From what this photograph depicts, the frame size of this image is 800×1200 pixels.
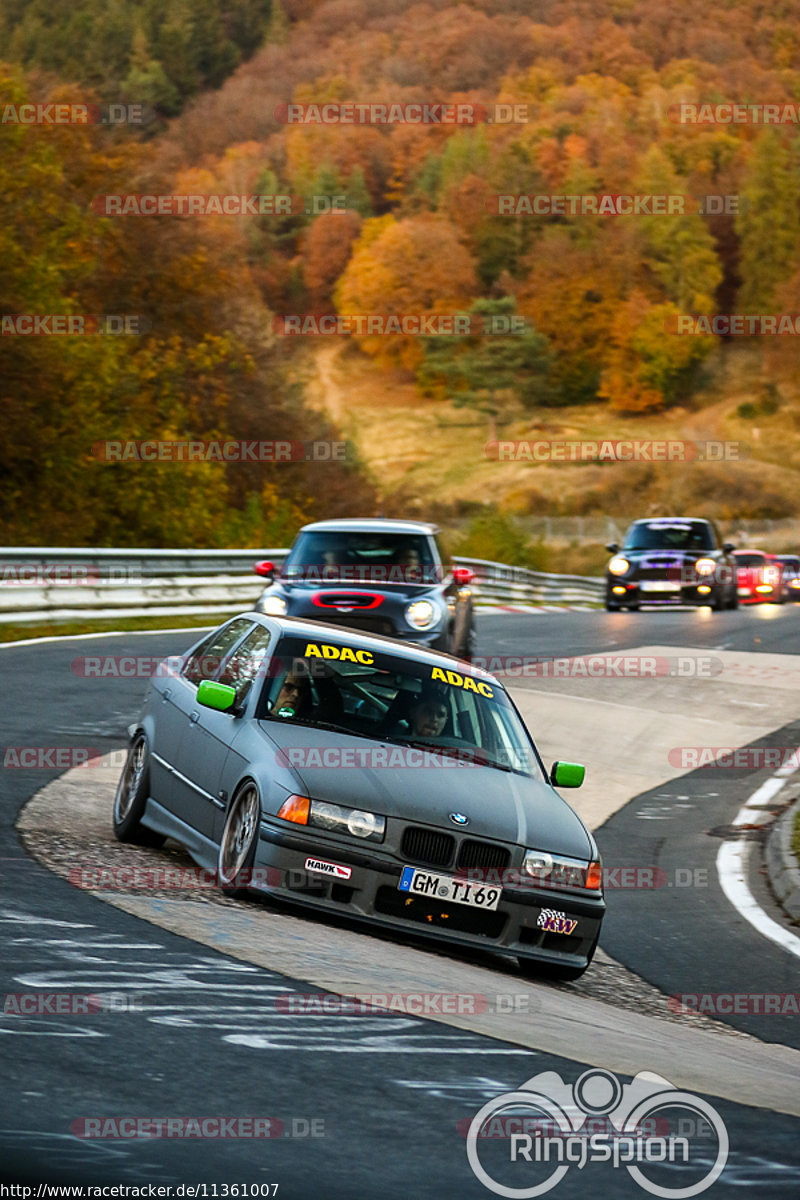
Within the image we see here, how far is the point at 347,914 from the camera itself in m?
7.23

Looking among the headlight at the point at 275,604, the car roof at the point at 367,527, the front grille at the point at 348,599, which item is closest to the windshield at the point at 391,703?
the front grille at the point at 348,599

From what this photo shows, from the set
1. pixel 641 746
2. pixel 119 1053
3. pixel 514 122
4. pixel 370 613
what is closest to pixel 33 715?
pixel 370 613

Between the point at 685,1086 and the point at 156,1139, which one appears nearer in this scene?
the point at 156,1139

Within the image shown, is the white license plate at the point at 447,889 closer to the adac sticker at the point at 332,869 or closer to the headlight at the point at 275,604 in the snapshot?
the adac sticker at the point at 332,869

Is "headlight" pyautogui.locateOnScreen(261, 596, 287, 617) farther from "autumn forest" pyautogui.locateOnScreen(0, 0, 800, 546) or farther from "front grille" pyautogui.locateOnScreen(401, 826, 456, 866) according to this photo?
"autumn forest" pyautogui.locateOnScreen(0, 0, 800, 546)

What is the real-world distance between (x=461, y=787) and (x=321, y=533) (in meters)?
9.39

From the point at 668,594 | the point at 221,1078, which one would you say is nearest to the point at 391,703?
the point at 221,1078

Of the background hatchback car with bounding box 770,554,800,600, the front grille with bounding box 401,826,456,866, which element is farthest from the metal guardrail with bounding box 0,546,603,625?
the background hatchback car with bounding box 770,554,800,600

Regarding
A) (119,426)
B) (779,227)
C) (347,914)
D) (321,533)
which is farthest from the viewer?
(779,227)

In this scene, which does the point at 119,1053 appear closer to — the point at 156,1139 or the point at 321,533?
the point at 156,1139

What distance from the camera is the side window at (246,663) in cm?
844

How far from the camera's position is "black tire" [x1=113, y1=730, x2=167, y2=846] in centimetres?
894

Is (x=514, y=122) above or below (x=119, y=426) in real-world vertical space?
above

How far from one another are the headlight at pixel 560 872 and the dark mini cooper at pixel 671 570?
75.6ft
